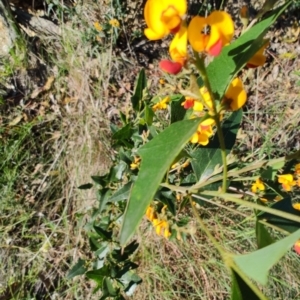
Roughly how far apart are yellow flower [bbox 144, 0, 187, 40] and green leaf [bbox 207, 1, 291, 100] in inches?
3.8

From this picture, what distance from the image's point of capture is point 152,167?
640 mm

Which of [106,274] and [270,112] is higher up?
[270,112]

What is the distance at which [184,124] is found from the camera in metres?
0.67

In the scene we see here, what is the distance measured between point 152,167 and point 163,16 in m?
0.20

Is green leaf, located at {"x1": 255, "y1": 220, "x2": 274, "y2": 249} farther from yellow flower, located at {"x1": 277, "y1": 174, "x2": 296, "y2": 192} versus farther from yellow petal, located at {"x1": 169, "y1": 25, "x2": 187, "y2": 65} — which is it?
yellow flower, located at {"x1": 277, "y1": 174, "x2": 296, "y2": 192}

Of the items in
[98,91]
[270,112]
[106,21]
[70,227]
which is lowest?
[70,227]

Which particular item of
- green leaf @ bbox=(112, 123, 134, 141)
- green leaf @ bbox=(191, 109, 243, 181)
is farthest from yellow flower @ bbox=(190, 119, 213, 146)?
green leaf @ bbox=(112, 123, 134, 141)

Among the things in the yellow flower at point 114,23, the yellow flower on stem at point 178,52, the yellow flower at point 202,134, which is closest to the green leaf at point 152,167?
the yellow flower on stem at point 178,52

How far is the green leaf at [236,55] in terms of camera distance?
25.0 inches

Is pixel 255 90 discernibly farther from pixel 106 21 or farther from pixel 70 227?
pixel 70 227

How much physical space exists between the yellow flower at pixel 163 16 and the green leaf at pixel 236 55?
0.32ft

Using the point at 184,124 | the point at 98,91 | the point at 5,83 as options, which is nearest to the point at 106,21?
the point at 98,91

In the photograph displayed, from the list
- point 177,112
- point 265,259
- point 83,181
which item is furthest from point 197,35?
point 83,181

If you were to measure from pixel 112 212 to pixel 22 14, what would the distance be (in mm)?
1172
